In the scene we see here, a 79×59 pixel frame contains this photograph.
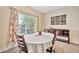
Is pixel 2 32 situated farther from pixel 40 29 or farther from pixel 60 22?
pixel 60 22

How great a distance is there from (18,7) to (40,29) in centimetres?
51

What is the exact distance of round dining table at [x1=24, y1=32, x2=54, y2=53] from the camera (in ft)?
4.89

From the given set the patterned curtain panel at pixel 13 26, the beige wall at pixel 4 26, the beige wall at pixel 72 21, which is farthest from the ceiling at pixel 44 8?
the beige wall at pixel 4 26

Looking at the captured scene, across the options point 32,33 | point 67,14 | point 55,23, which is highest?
point 67,14

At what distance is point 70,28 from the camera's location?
1.48 meters

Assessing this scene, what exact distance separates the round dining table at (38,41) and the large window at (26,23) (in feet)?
0.28

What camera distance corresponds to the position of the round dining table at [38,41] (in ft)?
4.89

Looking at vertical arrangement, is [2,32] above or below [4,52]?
above

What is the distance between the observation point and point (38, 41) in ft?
4.93

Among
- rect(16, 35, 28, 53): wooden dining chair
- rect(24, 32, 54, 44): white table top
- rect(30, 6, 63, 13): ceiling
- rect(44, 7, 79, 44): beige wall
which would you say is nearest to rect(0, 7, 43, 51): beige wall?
rect(16, 35, 28, 53): wooden dining chair

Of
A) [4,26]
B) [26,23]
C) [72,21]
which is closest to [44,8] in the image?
Result: [26,23]

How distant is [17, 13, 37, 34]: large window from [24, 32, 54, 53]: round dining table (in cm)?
8

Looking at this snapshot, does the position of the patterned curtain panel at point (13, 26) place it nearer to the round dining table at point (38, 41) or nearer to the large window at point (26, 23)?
the large window at point (26, 23)

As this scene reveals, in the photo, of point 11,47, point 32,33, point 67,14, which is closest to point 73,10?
point 67,14
